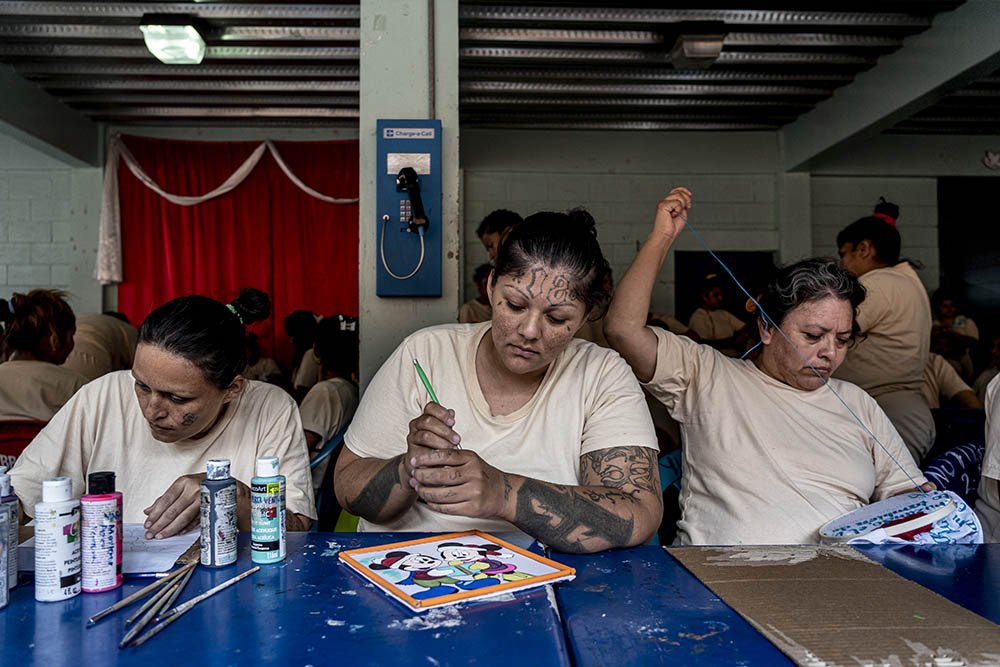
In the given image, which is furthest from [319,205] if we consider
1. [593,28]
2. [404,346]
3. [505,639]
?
[505,639]

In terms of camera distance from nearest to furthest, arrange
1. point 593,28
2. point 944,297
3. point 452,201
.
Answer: point 452,201, point 593,28, point 944,297

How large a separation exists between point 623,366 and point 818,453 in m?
0.61

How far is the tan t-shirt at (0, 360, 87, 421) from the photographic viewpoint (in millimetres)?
2697

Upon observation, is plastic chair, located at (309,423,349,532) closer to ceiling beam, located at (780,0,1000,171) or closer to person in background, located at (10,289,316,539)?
person in background, located at (10,289,316,539)

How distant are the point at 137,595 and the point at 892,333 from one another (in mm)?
2868

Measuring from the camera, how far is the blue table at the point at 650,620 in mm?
947

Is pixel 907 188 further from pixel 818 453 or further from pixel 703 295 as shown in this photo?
pixel 818 453

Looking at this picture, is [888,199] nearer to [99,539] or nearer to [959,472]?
[959,472]

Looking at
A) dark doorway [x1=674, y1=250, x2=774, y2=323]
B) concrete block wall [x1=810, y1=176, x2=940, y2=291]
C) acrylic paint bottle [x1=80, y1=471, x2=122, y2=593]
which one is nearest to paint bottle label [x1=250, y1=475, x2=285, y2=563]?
acrylic paint bottle [x1=80, y1=471, x2=122, y2=593]

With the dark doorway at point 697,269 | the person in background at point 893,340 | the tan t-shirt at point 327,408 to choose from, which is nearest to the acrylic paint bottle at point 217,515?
the tan t-shirt at point 327,408

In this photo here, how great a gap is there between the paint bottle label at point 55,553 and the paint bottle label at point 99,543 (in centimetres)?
2

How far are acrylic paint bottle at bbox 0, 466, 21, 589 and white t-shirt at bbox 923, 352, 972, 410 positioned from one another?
4.47m

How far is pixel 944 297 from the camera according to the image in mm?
6074

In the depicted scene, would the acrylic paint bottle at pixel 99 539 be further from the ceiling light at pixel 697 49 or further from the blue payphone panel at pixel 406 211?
the ceiling light at pixel 697 49
